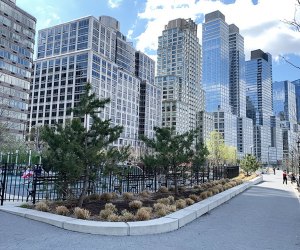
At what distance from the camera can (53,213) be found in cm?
1059

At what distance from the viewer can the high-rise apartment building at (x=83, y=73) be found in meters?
116

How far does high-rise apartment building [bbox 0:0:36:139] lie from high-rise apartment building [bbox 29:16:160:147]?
23.2 meters

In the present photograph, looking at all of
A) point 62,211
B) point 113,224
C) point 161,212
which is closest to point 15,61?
point 62,211

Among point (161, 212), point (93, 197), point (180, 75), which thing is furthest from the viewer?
point (180, 75)

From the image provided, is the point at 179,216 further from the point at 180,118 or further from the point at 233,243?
the point at 180,118

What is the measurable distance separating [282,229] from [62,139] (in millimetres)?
7822

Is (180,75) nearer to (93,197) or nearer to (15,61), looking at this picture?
(15,61)

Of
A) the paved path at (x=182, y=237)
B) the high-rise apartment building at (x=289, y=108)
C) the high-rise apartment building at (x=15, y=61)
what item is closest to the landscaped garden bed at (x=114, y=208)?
the paved path at (x=182, y=237)

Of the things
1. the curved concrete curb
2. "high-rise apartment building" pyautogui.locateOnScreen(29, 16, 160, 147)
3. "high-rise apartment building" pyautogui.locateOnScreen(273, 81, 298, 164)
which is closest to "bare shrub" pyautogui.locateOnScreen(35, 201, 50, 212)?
the curved concrete curb

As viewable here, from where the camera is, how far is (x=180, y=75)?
186 meters

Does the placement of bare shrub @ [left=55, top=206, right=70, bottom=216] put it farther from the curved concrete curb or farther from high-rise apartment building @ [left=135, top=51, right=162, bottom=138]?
high-rise apartment building @ [left=135, top=51, right=162, bottom=138]

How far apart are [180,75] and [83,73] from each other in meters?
83.1

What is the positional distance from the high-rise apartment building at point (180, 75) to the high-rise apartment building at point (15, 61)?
89332 millimetres

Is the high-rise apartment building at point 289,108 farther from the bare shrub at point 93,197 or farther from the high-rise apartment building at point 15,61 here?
the high-rise apartment building at point 15,61
